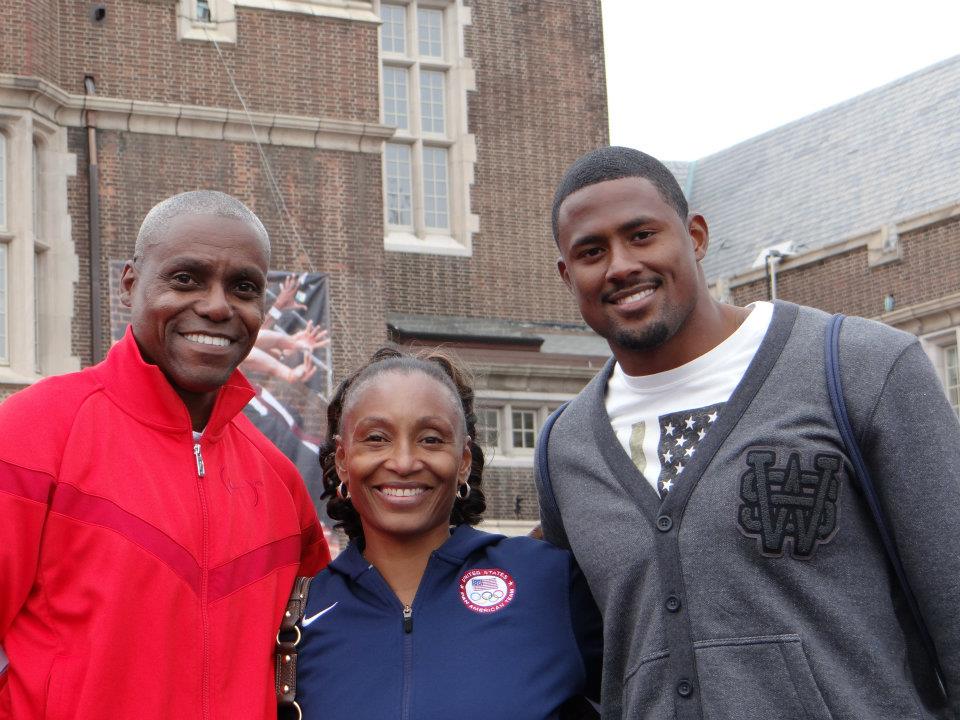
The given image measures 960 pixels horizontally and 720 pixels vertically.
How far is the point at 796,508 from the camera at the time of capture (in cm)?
323

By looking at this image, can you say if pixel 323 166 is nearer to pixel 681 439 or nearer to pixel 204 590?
pixel 204 590

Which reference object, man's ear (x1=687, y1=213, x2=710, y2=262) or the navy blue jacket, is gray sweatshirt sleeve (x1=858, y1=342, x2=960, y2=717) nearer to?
man's ear (x1=687, y1=213, x2=710, y2=262)

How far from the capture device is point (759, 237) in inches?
1150

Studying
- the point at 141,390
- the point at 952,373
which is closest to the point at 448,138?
the point at 952,373

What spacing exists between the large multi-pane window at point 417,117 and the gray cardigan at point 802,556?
59.2 ft

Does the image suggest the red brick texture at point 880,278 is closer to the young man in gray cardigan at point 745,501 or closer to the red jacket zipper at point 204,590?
the young man in gray cardigan at point 745,501

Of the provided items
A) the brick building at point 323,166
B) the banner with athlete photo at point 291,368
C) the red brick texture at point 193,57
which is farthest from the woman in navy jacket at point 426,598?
the red brick texture at point 193,57

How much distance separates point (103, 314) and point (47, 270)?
82 centimetres

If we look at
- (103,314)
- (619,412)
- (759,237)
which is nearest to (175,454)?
(619,412)

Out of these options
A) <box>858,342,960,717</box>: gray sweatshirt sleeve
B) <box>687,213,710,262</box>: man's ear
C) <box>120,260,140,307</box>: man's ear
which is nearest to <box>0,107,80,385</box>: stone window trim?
<box>120,260,140,307</box>: man's ear

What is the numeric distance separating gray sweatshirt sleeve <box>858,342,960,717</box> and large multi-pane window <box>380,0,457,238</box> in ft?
59.8

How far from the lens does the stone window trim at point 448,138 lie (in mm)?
21297

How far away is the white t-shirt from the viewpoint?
136 inches

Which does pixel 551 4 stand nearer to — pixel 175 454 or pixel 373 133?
pixel 373 133
